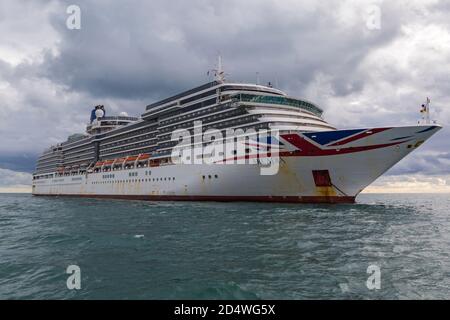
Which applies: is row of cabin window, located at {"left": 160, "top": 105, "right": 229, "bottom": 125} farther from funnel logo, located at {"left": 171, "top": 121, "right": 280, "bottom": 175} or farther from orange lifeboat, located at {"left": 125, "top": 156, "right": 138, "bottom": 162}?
orange lifeboat, located at {"left": 125, "top": 156, "right": 138, "bottom": 162}

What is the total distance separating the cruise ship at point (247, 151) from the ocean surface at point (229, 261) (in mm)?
11550

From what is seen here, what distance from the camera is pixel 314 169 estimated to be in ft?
98.5

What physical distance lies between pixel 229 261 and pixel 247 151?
22482mm

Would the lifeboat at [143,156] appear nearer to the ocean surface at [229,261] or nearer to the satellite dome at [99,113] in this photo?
the ocean surface at [229,261]

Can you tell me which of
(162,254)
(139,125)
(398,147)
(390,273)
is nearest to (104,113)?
(139,125)

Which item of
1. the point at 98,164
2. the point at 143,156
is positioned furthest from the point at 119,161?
the point at 98,164

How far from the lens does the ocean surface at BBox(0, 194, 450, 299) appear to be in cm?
807

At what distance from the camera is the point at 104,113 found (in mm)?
76938

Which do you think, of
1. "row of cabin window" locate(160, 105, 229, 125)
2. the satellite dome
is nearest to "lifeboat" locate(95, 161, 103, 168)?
the satellite dome

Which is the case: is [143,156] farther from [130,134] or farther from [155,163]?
[130,134]

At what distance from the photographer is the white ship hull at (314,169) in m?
28.2

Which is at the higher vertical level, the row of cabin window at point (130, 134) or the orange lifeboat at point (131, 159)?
the row of cabin window at point (130, 134)

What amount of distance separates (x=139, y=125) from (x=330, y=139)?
35276mm

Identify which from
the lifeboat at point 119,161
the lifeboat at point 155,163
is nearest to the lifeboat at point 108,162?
the lifeboat at point 119,161
